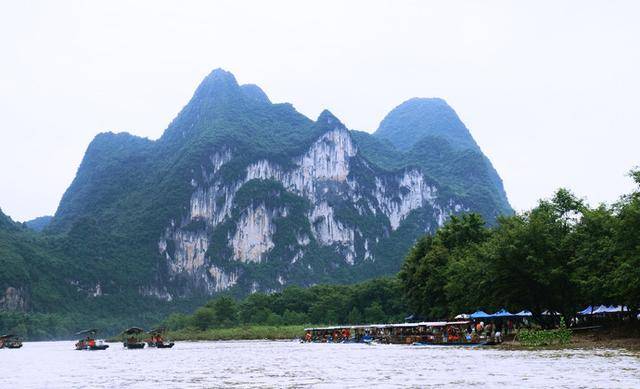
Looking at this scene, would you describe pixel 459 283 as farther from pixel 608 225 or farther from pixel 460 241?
pixel 608 225

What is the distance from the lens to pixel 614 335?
48.0m

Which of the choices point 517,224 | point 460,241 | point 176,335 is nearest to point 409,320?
point 460,241

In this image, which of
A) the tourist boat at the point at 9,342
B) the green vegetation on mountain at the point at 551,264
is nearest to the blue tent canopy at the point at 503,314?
the green vegetation on mountain at the point at 551,264

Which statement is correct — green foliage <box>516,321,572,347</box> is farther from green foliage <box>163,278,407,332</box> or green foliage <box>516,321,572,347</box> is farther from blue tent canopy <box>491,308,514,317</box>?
Answer: green foliage <box>163,278,407,332</box>

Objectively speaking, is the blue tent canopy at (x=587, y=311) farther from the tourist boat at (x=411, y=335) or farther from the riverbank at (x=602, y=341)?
the tourist boat at (x=411, y=335)

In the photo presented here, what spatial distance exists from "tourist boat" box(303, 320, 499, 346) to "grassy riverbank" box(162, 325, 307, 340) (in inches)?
646

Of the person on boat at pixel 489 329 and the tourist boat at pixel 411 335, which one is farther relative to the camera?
the person on boat at pixel 489 329

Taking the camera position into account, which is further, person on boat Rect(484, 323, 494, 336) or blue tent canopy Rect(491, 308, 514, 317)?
blue tent canopy Rect(491, 308, 514, 317)

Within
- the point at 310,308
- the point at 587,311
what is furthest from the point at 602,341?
the point at 310,308

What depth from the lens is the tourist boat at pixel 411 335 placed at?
Result: 56.5 metres

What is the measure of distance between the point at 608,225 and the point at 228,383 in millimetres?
29941

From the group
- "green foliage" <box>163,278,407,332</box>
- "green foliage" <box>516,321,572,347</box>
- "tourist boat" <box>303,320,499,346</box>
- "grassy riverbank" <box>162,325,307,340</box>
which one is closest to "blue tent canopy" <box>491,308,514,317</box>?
"tourist boat" <box>303,320,499,346</box>

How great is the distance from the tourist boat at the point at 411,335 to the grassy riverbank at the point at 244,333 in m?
16.4

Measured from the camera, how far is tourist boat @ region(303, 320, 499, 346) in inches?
2226
